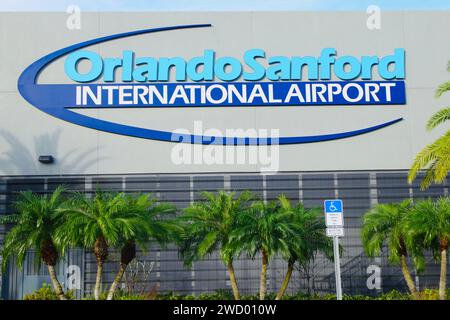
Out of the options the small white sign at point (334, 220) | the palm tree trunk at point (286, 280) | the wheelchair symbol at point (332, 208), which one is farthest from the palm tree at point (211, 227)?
the small white sign at point (334, 220)

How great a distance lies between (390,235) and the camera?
2322 centimetres

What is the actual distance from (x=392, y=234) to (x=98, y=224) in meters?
9.76

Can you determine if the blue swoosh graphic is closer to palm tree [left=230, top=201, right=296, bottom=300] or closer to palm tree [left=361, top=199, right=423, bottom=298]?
palm tree [left=361, top=199, right=423, bottom=298]

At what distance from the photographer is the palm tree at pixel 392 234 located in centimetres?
2273

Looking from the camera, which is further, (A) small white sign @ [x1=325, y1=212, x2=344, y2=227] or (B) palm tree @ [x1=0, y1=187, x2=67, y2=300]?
(B) palm tree @ [x1=0, y1=187, x2=67, y2=300]

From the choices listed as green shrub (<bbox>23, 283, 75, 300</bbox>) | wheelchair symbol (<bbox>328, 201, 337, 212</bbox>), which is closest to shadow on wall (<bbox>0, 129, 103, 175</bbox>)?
green shrub (<bbox>23, 283, 75, 300</bbox>)

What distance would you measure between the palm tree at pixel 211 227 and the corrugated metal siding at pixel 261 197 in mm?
2912

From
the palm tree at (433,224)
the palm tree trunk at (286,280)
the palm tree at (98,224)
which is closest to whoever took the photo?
the palm tree at (98,224)

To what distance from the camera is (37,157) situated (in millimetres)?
26953

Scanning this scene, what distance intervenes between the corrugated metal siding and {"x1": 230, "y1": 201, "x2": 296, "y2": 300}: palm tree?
3.26 meters

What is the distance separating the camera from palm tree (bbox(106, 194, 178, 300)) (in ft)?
71.1

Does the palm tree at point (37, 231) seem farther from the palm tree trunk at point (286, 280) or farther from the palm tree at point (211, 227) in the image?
the palm tree trunk at point (286, 280)
